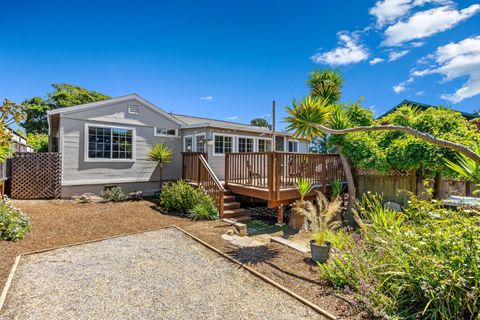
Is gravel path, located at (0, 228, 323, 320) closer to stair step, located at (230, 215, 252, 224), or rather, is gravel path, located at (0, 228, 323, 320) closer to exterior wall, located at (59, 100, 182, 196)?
stair step, located at (230, 215, 252, 224)

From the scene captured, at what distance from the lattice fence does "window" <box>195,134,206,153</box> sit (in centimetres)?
566

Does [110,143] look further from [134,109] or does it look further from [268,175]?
[268,175]

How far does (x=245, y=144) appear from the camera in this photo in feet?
40.5

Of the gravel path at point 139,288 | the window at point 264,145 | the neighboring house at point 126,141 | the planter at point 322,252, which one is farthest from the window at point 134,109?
the planter at point 322,252

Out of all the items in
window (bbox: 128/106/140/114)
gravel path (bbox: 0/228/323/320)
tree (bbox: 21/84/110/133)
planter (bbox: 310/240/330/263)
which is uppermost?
tree (bbox: 21/84/110/133)

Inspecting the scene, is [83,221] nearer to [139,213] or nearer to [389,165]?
[139,213]

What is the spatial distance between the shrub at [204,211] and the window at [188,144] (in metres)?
4.75

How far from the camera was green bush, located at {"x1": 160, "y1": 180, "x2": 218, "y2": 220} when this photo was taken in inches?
293

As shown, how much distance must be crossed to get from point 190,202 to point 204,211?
32.9 inches

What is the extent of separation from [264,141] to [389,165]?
664 centimetres

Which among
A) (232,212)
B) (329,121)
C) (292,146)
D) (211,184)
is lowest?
(232,212)

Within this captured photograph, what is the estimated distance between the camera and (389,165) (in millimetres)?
7535

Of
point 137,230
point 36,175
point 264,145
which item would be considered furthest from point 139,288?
point 264,145

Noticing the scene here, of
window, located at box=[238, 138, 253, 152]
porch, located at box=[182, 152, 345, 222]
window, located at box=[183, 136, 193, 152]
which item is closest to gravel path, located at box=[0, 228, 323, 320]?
porch, located at box=[182, 152, 345, 222]
